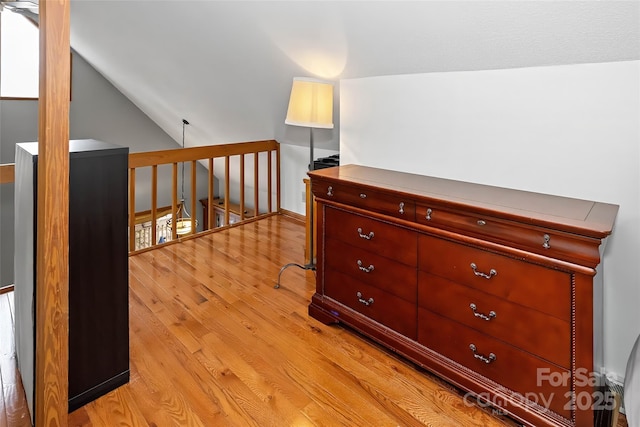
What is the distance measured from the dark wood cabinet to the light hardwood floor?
131 mm

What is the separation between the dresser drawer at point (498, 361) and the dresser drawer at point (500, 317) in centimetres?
3

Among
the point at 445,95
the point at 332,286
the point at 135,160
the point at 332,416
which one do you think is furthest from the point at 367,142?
the point at 135,160

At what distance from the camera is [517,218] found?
1475 millimetres

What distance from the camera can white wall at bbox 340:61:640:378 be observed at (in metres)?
1.65

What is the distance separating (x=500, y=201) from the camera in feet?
5.57

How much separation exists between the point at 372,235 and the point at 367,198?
0.63ft

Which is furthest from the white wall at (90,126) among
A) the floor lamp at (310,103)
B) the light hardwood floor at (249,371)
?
the light hardwood floor at (249,371)

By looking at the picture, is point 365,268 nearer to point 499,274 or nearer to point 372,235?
point 372,235

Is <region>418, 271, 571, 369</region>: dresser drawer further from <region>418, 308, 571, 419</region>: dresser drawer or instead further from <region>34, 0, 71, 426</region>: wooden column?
<region>34, 0, 71, 426</region>: wooden column

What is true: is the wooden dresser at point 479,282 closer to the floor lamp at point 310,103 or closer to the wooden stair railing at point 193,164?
the floor lamp at point 310,103

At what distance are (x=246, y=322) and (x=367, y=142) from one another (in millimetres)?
1380

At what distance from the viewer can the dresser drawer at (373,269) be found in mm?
1901

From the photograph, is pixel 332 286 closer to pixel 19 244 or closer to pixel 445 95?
pixel 445 95

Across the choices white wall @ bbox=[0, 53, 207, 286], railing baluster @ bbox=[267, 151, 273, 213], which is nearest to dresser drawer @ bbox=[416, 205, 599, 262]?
railing baluster @ bbox=[267, 151, 273, 213]
